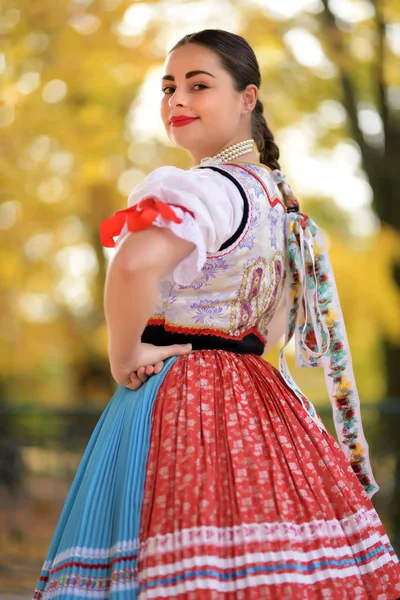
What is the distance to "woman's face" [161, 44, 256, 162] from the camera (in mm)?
1890

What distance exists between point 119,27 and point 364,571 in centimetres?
390

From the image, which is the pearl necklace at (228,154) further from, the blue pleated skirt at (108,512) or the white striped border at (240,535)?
the white striped border at (240,535)

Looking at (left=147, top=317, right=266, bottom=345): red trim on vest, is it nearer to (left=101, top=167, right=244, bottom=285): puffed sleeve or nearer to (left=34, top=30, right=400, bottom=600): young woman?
(left=34, top=30, right=400, bottom=600): young woman

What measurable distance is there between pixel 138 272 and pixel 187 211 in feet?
0.53

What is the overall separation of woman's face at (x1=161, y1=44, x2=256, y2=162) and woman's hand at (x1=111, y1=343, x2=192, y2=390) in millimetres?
494

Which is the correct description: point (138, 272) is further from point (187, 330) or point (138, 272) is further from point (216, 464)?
point (216, 464)

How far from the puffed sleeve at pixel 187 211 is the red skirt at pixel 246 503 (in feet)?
0.88

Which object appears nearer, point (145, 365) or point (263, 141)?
point (145, 365)

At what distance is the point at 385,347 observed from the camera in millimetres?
6039

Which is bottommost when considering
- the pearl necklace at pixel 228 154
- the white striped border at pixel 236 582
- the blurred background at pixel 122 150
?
the white striped border at pixel 236 582

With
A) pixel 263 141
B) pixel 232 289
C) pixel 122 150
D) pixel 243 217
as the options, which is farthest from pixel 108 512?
pixel 122 150

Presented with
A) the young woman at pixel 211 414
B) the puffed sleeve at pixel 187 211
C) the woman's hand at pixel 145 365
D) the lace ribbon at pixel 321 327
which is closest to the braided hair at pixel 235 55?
the young woman at pixel 211 414

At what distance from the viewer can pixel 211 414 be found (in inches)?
66.4

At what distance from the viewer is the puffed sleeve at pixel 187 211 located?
1562 mm
